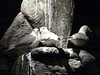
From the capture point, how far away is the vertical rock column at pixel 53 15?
10.6 ft

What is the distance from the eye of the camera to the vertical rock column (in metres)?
3.22

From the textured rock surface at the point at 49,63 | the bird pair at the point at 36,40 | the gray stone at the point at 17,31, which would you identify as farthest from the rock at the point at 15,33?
the textured rock surface at the point at 49,63

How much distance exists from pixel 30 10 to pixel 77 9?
1.42 meters

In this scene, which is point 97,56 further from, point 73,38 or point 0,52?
point 0,52

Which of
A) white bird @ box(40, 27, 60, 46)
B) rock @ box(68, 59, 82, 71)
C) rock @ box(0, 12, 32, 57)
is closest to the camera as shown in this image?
white bird @ box(40, 27, 60, 46)

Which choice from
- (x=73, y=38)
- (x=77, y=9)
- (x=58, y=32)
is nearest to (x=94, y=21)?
(x=77, y=9)

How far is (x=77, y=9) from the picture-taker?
437cm

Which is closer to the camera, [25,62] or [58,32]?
[25,62]

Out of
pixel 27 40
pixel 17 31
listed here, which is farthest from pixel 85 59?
pixel 17 31

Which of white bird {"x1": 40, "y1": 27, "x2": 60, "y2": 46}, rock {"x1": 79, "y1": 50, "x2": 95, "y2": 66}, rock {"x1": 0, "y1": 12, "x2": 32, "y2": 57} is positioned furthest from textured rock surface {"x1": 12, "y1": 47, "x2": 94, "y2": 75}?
rock {"x1": 0, "y1": 12, "x2": 32, "y2": 57}

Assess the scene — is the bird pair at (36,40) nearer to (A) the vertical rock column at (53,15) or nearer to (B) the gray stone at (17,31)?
(A) the vertical rock column at (53,15)

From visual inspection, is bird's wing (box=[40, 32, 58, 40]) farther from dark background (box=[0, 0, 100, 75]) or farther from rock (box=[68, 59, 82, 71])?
dark background (box=[0, 0, 100, 75])

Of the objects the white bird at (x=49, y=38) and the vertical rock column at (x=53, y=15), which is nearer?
the white bird at (x=49, y=38)

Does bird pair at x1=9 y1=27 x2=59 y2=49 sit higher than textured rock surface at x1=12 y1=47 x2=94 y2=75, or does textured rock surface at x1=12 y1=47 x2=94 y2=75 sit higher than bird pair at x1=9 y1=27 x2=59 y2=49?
bird pair at x1=9 y1=27 x2=59 y2=49
